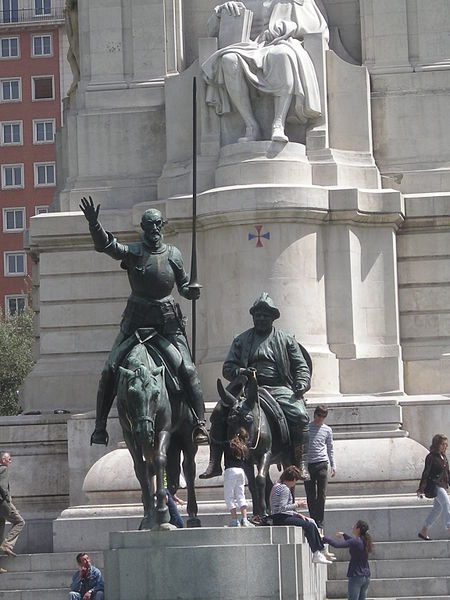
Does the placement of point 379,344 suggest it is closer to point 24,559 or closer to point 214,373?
point 214,373

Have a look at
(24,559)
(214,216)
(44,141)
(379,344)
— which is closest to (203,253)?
(214,216)

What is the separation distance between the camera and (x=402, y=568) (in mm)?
30719

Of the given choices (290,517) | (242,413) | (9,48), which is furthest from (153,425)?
(9,48)

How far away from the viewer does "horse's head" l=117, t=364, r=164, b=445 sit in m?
27.2

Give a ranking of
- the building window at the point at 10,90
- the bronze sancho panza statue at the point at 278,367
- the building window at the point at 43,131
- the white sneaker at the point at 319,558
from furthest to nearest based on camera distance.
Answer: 1. the building window at the point at 10,90
2. the building window at the point at 43,131
3. the bronze sancho panza statue at the point at 278,367
4. the white sneaker at the point at 319,558

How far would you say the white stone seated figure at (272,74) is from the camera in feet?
123

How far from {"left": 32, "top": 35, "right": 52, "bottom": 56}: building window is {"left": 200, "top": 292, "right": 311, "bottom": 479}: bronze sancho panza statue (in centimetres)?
5817

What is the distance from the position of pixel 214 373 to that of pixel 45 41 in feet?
174

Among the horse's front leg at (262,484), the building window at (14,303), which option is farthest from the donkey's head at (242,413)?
the building window at (14,303)

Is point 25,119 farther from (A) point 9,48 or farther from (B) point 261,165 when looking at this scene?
(B) point 261,165

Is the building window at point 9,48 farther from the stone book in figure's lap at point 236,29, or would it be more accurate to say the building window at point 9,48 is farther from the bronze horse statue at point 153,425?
the bronze horse statue at point 153,425

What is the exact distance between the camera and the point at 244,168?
3719 centimetres

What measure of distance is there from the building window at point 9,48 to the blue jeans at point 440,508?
5944 cm

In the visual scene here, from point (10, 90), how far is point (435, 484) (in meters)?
59.0
